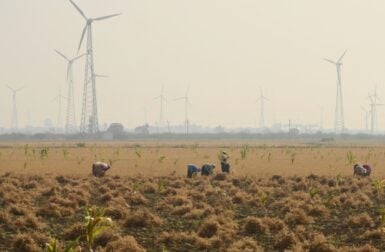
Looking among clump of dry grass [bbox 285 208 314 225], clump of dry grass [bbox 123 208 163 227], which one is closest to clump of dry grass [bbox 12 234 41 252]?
clump of dry grass [bbox 123 208 163 227]

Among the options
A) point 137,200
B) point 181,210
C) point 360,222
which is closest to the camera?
point 360,222

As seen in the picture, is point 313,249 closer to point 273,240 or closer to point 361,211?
→ point 273,240

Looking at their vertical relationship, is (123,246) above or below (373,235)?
above

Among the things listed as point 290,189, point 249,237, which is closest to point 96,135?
point 290,189

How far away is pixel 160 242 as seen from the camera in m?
19.3

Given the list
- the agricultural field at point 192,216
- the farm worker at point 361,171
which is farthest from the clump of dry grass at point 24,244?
the farm worker at point 361,171

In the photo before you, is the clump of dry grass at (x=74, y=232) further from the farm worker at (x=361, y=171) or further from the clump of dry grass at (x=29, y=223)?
the farm worker at (x=361, y=171)

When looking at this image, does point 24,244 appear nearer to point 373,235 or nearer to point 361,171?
point 373,235

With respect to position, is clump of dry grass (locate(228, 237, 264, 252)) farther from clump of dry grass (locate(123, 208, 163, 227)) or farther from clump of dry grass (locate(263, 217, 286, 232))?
clump of dry grass (locate(123, 208, 163, 227))

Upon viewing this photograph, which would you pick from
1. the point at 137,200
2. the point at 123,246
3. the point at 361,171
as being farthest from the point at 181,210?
the point at 361,171

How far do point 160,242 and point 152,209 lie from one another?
6.97m

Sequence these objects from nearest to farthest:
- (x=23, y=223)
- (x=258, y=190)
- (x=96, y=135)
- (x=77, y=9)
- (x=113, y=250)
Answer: (x=113, y=250), (x=23, y=223), (x=258, y=190), (x=77, y=9), (x=96, y=135)

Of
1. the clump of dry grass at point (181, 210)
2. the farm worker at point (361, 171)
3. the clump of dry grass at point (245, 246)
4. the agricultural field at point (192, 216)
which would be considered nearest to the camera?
the clump of dry grass at point (245, 246)

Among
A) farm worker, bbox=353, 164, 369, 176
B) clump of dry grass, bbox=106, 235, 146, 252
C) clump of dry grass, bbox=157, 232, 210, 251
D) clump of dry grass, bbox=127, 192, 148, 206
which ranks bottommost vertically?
clump of dry grass, bbox=157, 232, 210, 251
